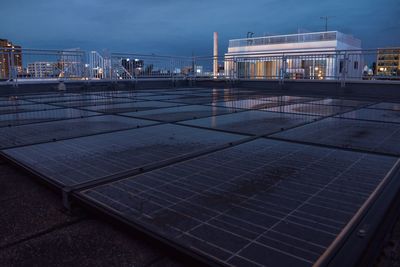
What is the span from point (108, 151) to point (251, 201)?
174 cm

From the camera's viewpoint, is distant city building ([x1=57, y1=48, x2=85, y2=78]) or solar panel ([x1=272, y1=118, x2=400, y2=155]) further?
distant city building ([x1=57, y1=48, x2=85, y2=78])

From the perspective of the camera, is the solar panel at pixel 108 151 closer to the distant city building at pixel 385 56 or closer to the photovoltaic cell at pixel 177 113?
the photovoltaic cell at pixel 177 113

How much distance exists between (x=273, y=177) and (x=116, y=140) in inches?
79.0

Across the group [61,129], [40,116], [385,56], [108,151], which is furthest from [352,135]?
[385,56]

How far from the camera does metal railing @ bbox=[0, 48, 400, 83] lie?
11188mm

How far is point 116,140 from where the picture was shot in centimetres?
377

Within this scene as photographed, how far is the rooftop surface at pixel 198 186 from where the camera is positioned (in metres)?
1.63

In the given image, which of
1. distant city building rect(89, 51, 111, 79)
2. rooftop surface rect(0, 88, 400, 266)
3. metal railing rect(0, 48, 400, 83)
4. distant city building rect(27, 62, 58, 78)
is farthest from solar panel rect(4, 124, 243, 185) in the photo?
distant city building rect(89, 51, 111, 79)

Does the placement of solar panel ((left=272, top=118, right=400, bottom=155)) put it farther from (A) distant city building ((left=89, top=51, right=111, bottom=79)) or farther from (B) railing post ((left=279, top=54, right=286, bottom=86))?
(A) distant city building ((left=89, top=51, right=111, bottom=79))

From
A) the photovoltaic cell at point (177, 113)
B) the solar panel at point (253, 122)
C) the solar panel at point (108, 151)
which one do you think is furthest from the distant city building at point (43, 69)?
the solar panel at point (108, 151)

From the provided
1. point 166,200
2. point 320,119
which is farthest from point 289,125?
point 166,200

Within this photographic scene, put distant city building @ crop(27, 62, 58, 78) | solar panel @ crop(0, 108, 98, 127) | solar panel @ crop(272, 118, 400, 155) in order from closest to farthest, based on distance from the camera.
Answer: solar panel @ crop(272, 118, 400, 155)
solar panel @ crop(0, 108, 98, 127)
distant city building @ crop(27, 62, 58, 78)

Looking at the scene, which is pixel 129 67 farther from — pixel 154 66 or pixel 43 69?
pixel 43 69

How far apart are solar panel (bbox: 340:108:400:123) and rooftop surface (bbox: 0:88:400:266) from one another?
918 mm
